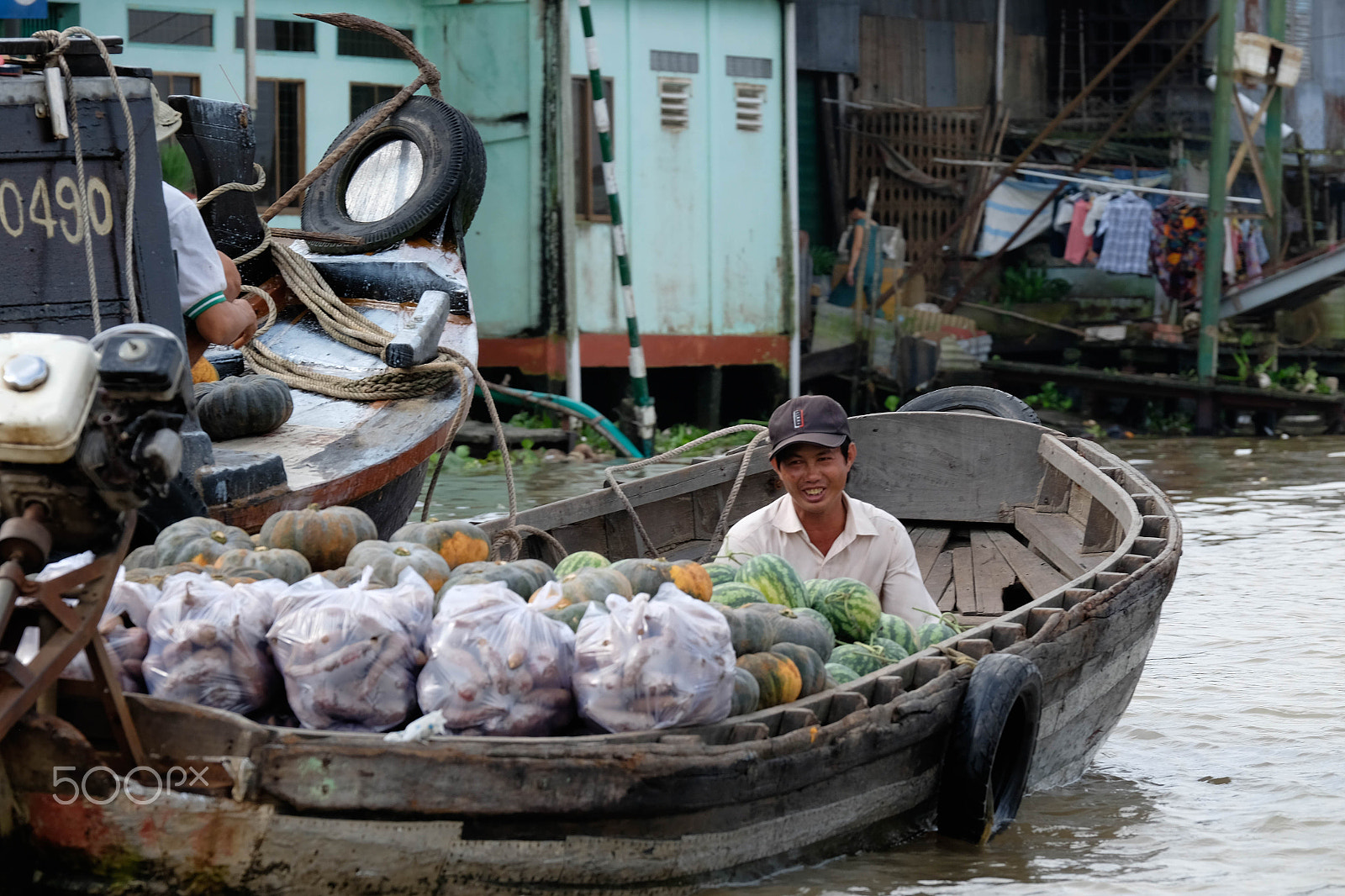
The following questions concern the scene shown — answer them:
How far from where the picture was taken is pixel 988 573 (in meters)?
6.82

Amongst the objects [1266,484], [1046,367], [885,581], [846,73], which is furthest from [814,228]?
[885,581]

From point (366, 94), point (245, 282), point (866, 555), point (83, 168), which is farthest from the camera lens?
point (366, 94)

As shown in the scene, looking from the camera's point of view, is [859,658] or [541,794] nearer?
[541,794]

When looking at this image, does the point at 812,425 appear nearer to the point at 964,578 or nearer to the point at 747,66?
the point at 964,578

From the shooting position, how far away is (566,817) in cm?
325

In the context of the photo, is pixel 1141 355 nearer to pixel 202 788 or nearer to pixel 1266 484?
pixel 1266 484

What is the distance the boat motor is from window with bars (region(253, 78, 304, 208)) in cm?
1078

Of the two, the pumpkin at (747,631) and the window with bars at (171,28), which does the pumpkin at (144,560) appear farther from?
the window with bars at (171,28)

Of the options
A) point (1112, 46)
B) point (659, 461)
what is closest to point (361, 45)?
point (659, 461)

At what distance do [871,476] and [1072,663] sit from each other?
2.86m

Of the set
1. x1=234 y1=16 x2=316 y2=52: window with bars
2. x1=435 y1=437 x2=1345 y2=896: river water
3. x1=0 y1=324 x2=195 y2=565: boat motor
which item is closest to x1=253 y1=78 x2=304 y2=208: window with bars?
x1=234 y1=16 x2=316 y2=52: window with bars

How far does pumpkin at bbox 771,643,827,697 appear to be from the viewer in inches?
146

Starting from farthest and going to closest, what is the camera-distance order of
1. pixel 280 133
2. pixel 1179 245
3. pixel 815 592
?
pixel 1179 245 → pixel 280 133 → pixel 815 592

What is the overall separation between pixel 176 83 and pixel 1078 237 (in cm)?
1022
